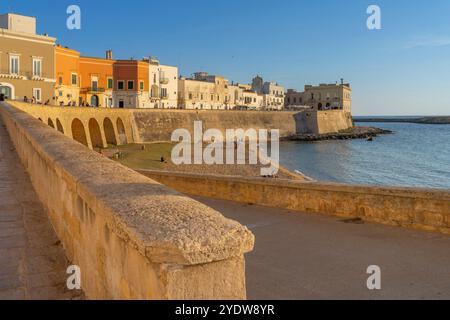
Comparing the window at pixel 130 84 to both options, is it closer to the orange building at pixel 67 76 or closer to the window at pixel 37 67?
the orange building at pixel 67 76

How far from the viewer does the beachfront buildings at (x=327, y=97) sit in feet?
317

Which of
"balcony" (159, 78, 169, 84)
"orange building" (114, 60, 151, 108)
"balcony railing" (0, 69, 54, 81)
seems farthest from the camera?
"balcony" (159, 78, 169, 84)

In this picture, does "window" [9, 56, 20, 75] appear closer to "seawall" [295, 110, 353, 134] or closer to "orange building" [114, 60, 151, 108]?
"orange building" [114, 60, 151, 108]

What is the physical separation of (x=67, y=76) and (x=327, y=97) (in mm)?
67198

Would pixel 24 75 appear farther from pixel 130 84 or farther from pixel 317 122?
pixel 317 122

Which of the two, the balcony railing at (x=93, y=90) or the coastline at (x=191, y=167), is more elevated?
the balcony railing at (x=93, y=90)

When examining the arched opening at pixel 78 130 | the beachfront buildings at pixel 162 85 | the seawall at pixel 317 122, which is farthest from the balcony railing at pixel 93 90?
the seawall at pixel 317 122

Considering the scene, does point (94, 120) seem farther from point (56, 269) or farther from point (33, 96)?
point (56, 269)

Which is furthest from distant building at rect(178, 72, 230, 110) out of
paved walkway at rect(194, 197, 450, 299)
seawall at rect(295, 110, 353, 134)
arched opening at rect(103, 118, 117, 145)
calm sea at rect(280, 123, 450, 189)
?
paved walkway at rect(194, 197, 450, 299)

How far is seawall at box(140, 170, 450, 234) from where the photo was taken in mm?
6234

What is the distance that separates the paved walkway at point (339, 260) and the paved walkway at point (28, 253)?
1812 millimetres

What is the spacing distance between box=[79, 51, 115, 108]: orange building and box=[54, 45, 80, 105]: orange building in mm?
1636

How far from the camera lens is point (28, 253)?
3.84 metres

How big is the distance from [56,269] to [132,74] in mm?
51549
